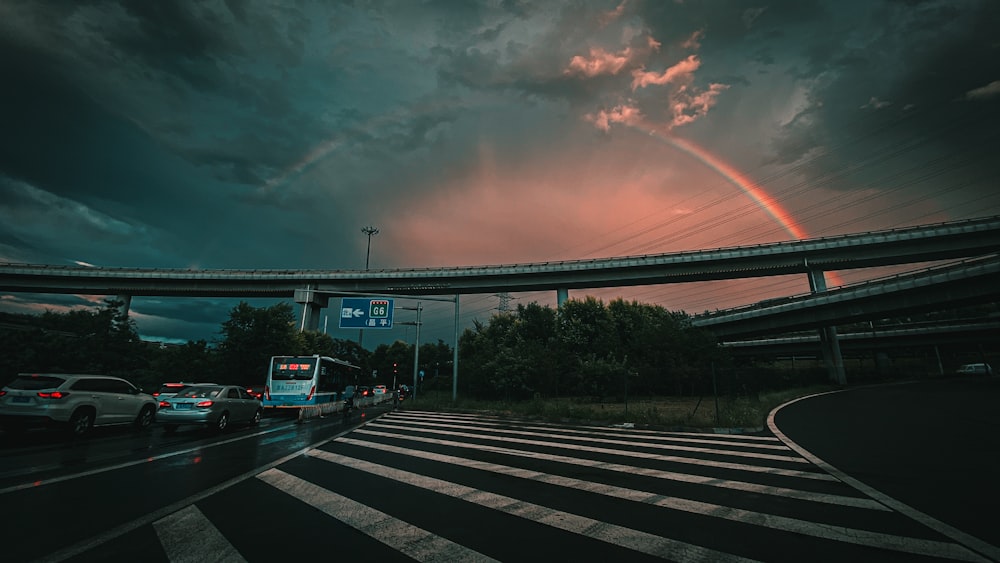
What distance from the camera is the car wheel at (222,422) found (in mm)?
13523

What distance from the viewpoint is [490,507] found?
512 centimetres

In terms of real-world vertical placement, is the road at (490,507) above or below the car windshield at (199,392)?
below

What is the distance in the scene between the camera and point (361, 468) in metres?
7.54

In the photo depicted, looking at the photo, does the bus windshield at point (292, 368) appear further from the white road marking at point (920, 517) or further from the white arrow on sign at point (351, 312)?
the white road marking at point (920, 517)

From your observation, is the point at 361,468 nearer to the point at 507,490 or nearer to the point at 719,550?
the point at 507,490

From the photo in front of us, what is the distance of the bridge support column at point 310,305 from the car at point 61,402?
41351 mm

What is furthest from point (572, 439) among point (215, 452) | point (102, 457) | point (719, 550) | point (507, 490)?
point (102, 457)

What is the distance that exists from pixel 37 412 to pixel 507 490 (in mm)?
12995

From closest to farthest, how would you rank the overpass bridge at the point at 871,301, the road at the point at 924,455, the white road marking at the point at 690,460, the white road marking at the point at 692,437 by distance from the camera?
1. the road at the point at 924,455
2. the white road marking at the point at 690,460
3. the white road marking at the point at 692,437
4. the overpass bridge at the point at 871,301

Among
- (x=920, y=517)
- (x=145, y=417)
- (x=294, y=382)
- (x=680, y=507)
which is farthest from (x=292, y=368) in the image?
(x=920, y=517)

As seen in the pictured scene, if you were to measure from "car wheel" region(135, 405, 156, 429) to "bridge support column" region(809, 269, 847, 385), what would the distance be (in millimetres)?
54921

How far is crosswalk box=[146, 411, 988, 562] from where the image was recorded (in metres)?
3.77

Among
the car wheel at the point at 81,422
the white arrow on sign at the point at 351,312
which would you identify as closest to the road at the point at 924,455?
the car wheel at the point at 81,422

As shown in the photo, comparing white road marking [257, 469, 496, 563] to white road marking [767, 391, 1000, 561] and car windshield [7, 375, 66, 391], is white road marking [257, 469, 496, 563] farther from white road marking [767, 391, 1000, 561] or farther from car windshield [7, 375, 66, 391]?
car windshield [7, 375, 66, 391]
